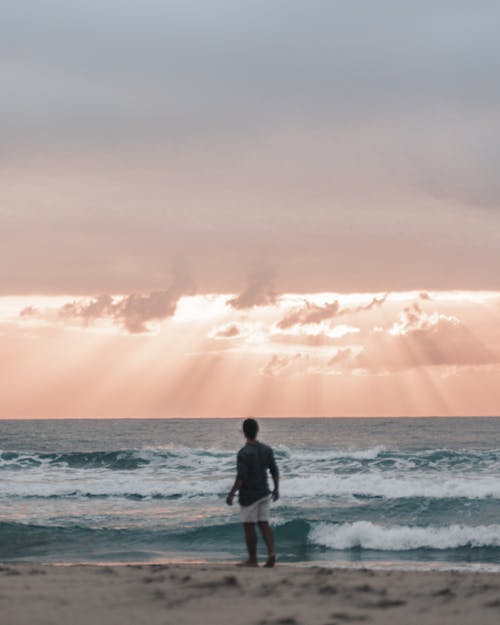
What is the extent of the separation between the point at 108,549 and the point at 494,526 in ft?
26.1

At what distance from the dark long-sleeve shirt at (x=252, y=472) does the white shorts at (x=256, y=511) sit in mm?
48

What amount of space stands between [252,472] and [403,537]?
7.49m

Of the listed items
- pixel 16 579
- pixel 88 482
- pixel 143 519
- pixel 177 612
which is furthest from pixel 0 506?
pixel 177 612

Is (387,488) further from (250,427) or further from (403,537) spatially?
(250,427)

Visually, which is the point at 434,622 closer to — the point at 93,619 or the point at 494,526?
the point at 93,619

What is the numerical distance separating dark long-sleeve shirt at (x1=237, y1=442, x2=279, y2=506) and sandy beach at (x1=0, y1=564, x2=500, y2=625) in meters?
1.07

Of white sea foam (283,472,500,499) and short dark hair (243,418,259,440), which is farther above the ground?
short dark hair (243,418,259,440)

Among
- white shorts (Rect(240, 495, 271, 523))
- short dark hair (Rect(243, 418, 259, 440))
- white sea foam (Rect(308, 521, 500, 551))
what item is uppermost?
short dark hair (Rect(243, 418, 259, 440))

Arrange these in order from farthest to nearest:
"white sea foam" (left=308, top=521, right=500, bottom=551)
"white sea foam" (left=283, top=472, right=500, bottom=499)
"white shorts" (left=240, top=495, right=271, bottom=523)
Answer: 1. "white sea foam" (left=283, top=472, right=500, bottom=499)
2. "white sea foam" (left=308, top=521, right=500, bottom=551)
3. "white shorts" (left=240, top=495, right=271, bottom=523)

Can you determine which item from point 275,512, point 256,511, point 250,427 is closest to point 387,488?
point 275,512

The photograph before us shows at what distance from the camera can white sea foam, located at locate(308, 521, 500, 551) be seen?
16625mm

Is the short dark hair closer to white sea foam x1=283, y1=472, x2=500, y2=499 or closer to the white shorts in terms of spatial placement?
the white shorts

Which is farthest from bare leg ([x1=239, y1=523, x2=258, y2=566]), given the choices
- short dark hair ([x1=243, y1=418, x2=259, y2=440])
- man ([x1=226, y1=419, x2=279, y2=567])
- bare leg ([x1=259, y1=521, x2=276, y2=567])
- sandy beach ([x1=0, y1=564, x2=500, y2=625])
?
short dark hair ([x1=243, y1=418, x2=259, y2=440])

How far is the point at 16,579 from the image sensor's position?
8859 mm
